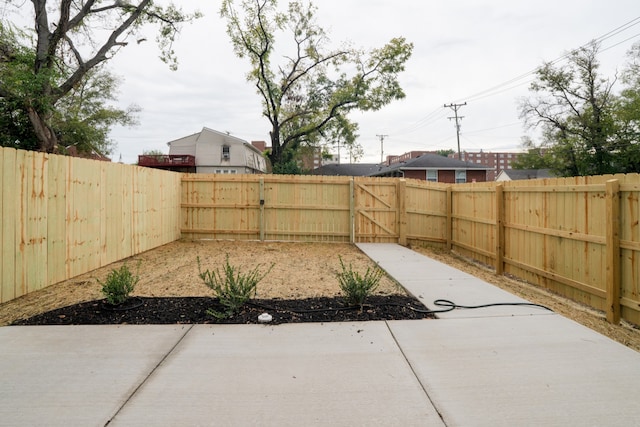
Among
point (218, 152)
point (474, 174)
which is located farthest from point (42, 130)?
point (474, 174)

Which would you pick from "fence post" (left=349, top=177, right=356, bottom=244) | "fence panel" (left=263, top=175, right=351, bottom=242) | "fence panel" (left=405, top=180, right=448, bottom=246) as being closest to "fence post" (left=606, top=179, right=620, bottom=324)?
"fence panel" (left=405, top=180, right=448, bottom=246)

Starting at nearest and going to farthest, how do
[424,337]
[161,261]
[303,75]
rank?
[424,337] → [161,261] → [303,75]

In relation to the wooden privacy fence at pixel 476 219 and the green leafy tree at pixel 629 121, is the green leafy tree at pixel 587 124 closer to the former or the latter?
the green leafy tree at pixel 629 121

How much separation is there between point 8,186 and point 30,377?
121 inches

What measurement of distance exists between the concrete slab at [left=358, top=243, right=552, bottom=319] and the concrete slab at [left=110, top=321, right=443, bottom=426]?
56.0 inches

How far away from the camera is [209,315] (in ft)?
11.9

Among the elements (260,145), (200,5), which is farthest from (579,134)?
(260,145)

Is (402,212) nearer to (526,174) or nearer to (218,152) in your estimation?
(218,152)

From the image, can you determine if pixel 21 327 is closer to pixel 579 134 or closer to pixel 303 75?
pixel 303 75

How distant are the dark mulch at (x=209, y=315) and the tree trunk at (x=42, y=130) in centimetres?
1291

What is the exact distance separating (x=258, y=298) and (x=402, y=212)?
6.27 metres

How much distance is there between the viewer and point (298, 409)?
2.05 metres

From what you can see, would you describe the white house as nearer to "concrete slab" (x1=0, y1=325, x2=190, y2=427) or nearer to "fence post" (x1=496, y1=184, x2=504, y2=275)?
"fence post" (x1=496, y1=184, x2=504, y2=275)

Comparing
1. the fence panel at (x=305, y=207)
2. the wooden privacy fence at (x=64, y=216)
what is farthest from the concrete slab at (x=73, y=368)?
the fence panel at (x=305, y=207)
